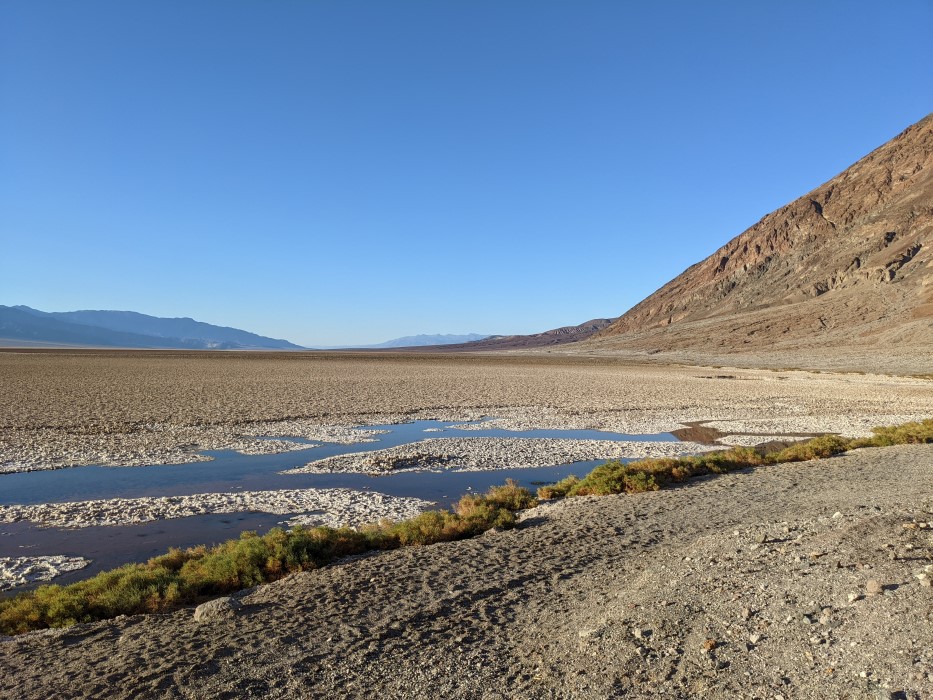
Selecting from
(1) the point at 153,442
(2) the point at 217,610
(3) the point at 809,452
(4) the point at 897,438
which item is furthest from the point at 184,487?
(4) the point at 897,438

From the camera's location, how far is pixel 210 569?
26.9 ft

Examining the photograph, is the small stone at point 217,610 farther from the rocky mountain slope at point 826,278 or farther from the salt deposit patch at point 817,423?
the rocky mountain slope at point 826,278

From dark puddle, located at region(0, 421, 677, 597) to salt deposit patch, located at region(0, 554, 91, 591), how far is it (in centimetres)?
21

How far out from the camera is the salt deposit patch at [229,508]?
11.5 m

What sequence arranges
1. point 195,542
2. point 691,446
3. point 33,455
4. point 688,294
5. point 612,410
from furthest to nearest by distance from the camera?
1. point 688,294
2. point 612,410
3. point 691,446
4. point 33,455
5. point 195,542

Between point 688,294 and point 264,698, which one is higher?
point 688,294

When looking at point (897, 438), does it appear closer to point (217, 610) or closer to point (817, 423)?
point (817, 423)

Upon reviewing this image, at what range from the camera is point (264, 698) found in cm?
511

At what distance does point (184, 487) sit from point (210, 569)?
23.4ft

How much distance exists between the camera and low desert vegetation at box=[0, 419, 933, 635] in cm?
723

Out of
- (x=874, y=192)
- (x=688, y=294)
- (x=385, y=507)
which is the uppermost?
(x=874, y=192)

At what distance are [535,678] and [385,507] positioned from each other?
7697mm

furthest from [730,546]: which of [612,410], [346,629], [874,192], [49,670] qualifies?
[874,192]

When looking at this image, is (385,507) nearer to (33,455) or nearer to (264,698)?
(264,698)
